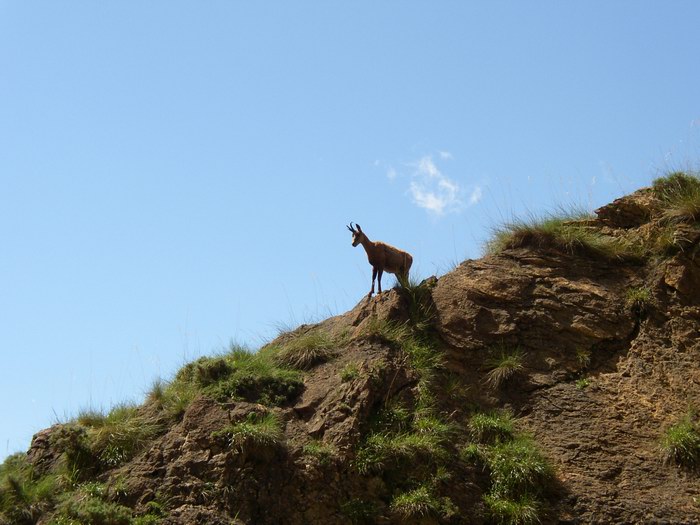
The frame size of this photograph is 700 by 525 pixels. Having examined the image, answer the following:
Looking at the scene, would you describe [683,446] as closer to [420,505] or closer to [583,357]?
[583,357]

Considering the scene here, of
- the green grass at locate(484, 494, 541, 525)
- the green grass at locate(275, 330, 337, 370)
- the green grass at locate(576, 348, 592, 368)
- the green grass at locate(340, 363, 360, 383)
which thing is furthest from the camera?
the green grass at locate(275, 330, 337, 370)

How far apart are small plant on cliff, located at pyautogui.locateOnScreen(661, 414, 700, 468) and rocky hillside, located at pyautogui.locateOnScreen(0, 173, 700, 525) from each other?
1.1 inches

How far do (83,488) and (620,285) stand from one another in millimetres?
8913

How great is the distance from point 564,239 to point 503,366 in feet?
9.14

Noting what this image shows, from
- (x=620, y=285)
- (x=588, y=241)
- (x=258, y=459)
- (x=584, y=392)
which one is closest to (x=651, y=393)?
(x=584, y=392)

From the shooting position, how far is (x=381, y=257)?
45.3 ft

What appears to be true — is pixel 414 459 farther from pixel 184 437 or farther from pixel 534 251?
pixel 534 251

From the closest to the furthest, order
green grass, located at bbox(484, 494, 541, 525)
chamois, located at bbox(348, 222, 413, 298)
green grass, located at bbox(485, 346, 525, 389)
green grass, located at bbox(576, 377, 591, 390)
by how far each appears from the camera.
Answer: green grass, located at bbox(484, 494, 541, 525)
green grass, located at bbox(576, 377, 591, 390)
green grass, located at bbox(485, 346, 525, 389)
chamois, located at bbox(348, 222, 413, 298)

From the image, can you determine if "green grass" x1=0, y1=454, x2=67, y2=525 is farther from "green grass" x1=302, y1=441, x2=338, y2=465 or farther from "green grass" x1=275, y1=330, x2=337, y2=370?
"green grass" x1=275, y1=330, x2=337, y2=370

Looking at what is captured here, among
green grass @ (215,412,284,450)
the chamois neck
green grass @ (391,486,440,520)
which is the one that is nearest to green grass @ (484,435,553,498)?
green grass @ (391,486,440,520)

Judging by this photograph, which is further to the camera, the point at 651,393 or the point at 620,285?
the point at 620,285

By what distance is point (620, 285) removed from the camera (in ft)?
43.9

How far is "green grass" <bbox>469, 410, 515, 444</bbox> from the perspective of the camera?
11531mm

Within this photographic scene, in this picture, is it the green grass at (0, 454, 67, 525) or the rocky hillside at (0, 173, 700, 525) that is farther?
the green grass at (0, 454, 67, 525)
